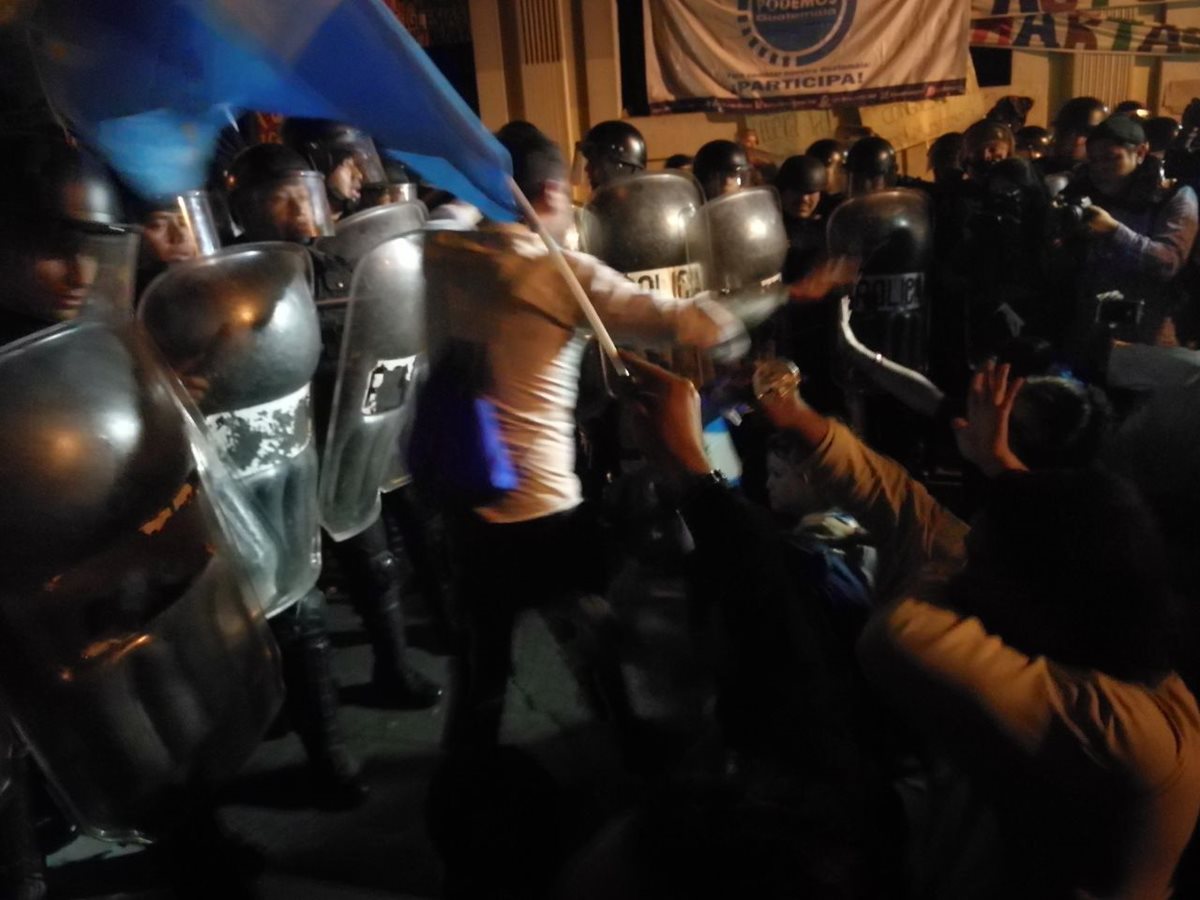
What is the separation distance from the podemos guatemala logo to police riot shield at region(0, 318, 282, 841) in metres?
8.19

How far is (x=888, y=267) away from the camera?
12.1 ft

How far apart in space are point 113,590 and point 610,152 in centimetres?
375

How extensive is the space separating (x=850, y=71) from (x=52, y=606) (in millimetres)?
8747

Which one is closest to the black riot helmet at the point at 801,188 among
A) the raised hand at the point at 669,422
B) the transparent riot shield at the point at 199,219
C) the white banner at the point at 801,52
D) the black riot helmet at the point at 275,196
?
the black riot helmet at the point at 275,196

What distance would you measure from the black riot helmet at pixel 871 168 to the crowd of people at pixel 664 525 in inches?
35.4

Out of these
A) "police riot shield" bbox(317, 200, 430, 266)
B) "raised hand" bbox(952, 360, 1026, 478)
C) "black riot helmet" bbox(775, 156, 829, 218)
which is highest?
"police riot shield" bbox(317, 200, 430, 266)

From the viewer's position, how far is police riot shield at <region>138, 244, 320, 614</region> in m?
2.08

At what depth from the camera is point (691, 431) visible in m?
1.54

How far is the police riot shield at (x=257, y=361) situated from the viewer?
2.08 m

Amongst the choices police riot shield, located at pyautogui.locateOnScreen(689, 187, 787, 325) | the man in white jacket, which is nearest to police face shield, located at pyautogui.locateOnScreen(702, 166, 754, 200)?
police riot shield, located at pyautogui.locateOnScreen(689, 187, 787, 325)

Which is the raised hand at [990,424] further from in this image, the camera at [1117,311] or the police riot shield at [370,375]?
the camera at [1117,311]

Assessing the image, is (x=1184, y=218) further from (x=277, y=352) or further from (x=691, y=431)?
(x=277, y=352)

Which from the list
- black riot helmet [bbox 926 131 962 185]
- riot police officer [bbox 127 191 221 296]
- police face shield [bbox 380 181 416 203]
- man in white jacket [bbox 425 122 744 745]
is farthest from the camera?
black riot helmet [bbox 926 131 962 185]

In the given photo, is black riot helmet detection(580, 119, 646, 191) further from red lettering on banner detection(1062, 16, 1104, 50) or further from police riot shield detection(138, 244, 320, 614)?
red lettering on banner detection(1062, 16, 1104, 50)
